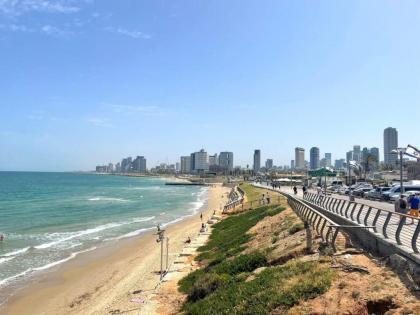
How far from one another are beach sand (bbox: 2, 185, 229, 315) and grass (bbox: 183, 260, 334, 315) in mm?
3278

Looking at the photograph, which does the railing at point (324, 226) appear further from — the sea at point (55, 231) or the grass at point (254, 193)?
the grass at point (254, 193)

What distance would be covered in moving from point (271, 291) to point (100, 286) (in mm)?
14490

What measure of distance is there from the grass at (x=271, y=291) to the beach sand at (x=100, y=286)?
328cm

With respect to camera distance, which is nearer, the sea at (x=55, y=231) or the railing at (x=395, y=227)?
the railing at (x=395, y=227)

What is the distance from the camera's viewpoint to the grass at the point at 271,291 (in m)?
9.78

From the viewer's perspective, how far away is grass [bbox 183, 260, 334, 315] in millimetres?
9781

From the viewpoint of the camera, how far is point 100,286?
889 inches

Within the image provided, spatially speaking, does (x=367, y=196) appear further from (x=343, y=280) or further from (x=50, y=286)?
(x=343, y=280)

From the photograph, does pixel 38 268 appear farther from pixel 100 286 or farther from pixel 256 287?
pixel 256 287

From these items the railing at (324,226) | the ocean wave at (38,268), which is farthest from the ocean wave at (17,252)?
the railing at (324,226)

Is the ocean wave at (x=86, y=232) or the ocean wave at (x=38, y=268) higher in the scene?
the ocean wave at (x=86, y=232)

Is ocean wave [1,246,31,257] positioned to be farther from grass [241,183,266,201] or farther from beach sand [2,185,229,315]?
grass [241,183,266,201]

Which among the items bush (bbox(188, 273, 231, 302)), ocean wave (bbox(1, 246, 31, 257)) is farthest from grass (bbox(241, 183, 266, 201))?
bush (bbox(188, 273, 231, 302))

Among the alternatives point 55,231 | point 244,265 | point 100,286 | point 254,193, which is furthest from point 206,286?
point 254,193
